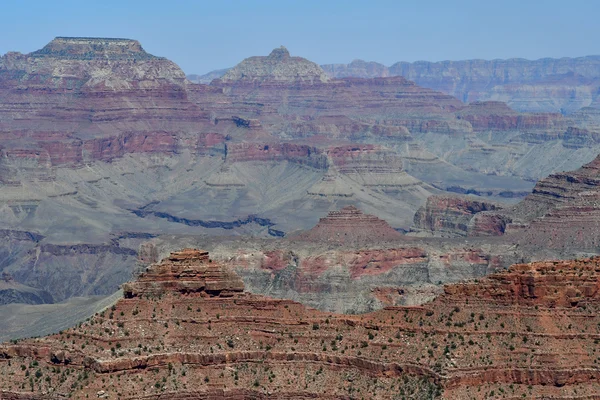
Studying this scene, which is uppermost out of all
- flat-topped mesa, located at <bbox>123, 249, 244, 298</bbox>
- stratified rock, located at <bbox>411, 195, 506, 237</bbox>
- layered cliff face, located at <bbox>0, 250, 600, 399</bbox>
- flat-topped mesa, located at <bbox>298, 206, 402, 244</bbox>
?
flat-topped mesa, located at <bbox>123, 249, 244, 298</bbox>

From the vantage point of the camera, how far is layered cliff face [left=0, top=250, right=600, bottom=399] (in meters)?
57.1

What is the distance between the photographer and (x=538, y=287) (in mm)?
59750

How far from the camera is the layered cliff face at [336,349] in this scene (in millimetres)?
57062

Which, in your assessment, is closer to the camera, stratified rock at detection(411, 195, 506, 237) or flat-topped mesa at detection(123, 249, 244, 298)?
flat-topped mesa at detection(123, 249, 244, 298)

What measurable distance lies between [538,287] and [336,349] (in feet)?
29.0

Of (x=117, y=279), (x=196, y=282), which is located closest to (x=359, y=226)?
(x=117, y=279)

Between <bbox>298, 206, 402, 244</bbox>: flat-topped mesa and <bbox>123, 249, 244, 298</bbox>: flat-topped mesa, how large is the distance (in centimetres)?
6299

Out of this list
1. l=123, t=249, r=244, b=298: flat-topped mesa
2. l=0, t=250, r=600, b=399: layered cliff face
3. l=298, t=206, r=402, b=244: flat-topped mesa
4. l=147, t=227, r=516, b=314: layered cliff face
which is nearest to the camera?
l=0, t=250, r=600, b=399: layered cliff face

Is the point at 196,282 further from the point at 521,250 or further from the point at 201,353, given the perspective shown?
the point at 521,250

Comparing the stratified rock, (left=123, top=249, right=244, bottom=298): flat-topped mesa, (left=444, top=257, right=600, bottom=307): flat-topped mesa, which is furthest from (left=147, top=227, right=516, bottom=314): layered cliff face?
(left=444, top=257, right=600, bottom=307): flat-topped mesa

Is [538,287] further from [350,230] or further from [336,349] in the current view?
[350,230]

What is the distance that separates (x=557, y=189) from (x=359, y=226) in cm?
2476

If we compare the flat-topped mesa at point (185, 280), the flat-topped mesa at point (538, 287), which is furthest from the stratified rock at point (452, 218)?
the flat-topped mesa at point (538, 287)

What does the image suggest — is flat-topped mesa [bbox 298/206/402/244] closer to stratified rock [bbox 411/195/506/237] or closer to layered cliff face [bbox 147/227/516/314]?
layered cliff face [bbox 147/227/516/314]
